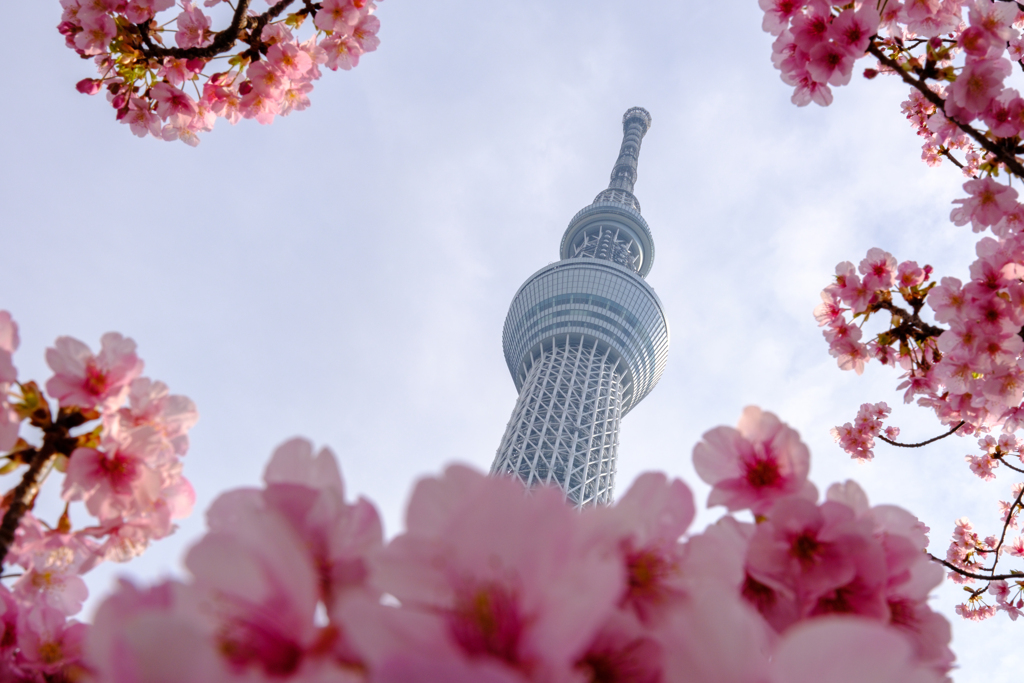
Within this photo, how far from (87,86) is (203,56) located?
1.89 ft

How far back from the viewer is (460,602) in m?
0.51

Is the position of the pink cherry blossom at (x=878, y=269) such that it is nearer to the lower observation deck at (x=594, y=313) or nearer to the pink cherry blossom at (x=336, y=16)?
the pink cherry blossom at (x=336, y=16)

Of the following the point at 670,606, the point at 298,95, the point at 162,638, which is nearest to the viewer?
the point at 162,638

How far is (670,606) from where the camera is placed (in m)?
0.67

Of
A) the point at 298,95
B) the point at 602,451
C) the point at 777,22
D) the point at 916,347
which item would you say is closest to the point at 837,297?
the point at 916,347

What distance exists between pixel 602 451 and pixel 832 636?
127 feet

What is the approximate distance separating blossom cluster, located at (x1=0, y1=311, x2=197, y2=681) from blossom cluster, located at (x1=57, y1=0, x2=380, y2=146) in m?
2.09

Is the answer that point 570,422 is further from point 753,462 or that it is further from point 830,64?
point 753,462

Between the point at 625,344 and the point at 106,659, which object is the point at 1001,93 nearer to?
the point at 106,659

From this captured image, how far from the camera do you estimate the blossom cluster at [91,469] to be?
119 centimetres

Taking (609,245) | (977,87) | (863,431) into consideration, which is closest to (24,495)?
(977,87)

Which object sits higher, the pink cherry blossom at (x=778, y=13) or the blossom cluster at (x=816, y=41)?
the pink cherry blossom at (x=778, y=13)

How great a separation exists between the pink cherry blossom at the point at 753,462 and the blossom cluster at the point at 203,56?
9.35ft

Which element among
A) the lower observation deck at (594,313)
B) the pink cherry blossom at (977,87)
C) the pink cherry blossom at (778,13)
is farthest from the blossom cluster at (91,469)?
the lower observation deck at (594,313)
